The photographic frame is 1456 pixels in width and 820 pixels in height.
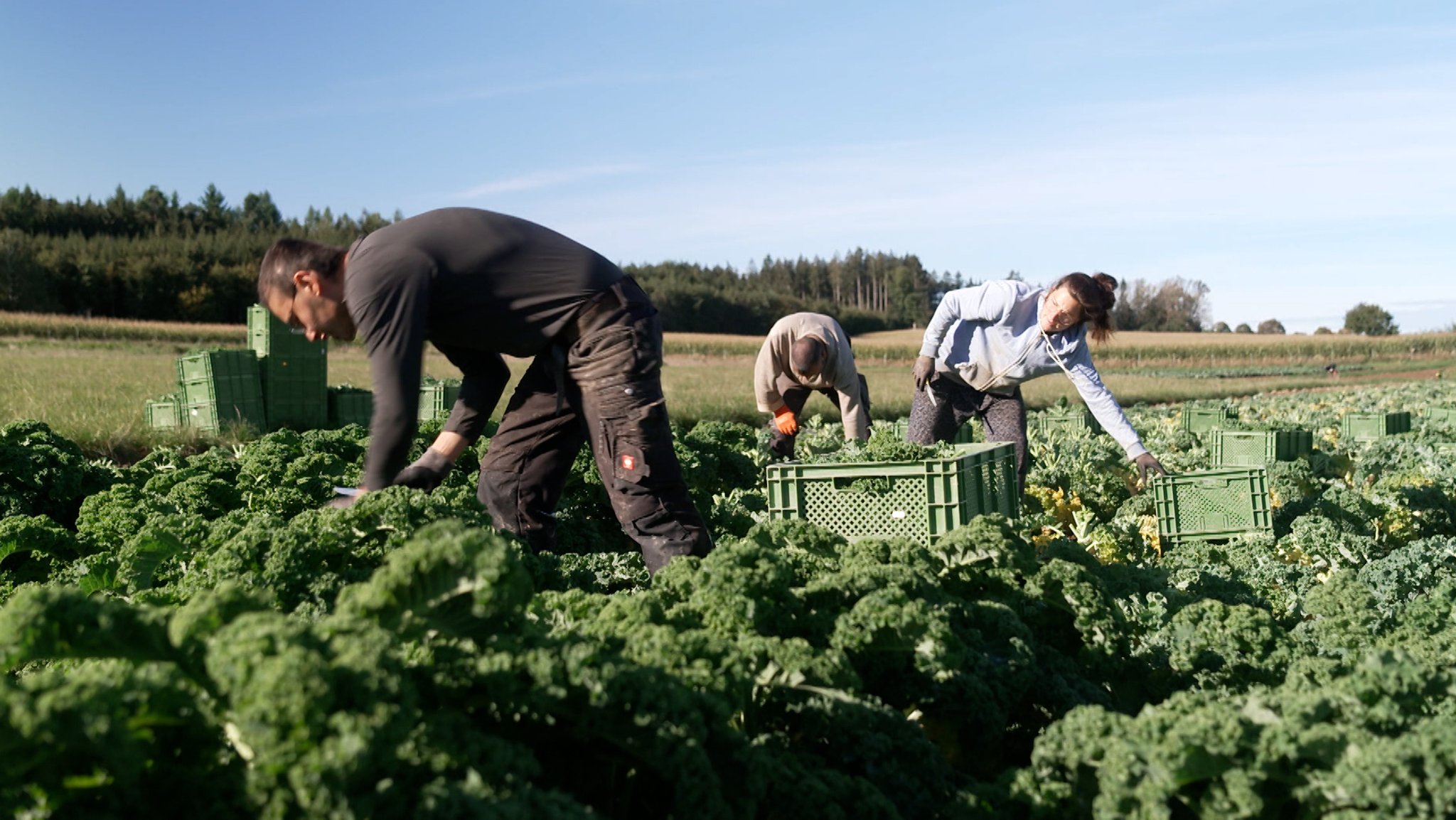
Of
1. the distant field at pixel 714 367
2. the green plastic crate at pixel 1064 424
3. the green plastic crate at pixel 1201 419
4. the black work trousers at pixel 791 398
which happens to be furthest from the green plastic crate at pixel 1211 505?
the distant field at pixel 714 367

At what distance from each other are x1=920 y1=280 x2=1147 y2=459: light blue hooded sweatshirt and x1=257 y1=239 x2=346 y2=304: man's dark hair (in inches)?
166

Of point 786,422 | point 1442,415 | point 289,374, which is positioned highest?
point 289,374

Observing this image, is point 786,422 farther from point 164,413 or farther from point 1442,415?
point 1442,415

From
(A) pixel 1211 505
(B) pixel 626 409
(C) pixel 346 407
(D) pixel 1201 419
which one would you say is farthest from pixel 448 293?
(D) pixel 1201 419

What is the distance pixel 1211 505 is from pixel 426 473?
18.0 ft

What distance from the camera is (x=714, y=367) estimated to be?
4756cm

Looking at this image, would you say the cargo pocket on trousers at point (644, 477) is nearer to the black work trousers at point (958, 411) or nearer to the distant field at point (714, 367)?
the black work trousers at point (958, 411)

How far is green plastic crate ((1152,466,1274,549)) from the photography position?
738 centimetres

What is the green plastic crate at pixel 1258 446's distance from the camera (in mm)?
10609

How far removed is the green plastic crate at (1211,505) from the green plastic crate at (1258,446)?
318cm

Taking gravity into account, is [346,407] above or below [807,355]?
below

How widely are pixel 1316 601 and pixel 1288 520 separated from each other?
3.80 meters

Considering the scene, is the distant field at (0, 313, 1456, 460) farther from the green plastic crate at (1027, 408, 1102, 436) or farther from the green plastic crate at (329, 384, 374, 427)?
the green plastic crate at (1027, 408, 1102, 436)

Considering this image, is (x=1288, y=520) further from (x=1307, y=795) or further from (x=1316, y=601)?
(x=1307, y=795)
